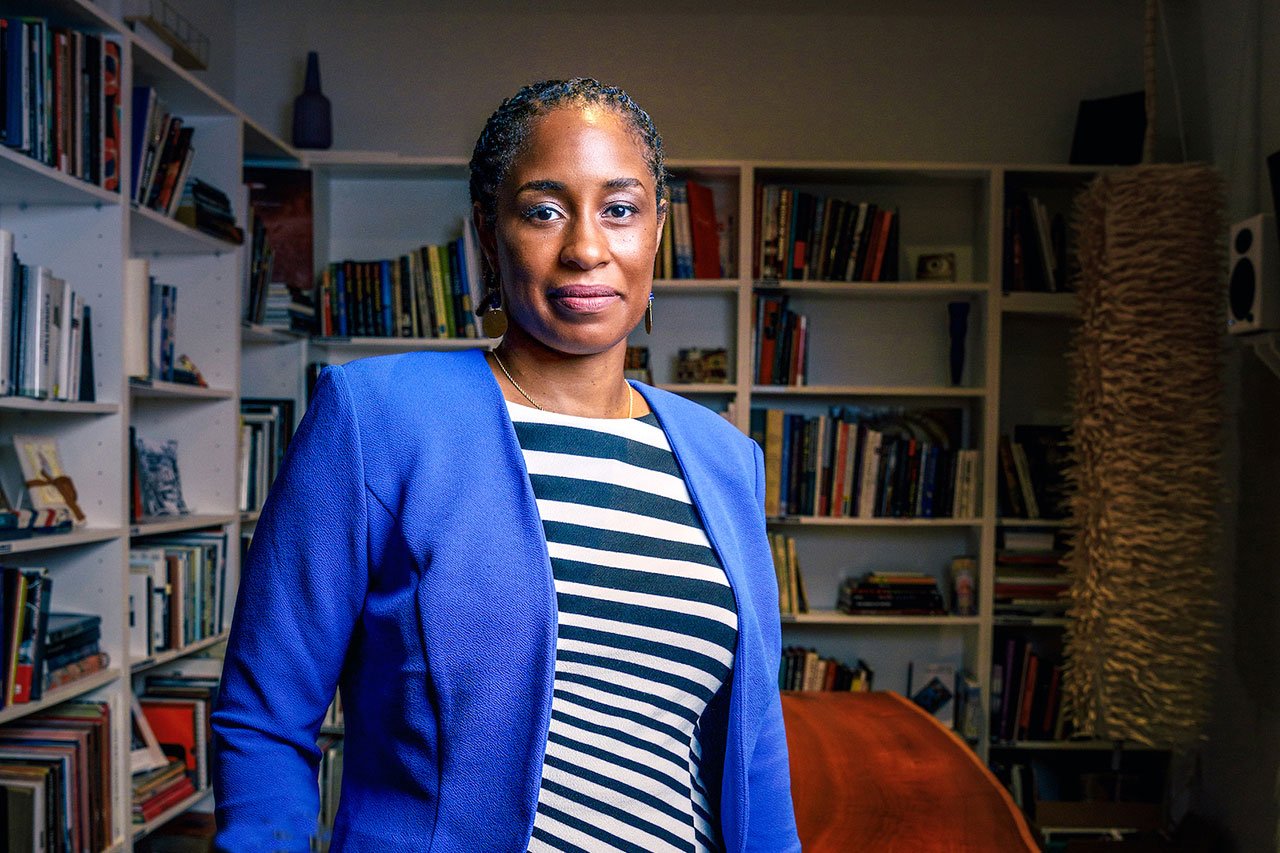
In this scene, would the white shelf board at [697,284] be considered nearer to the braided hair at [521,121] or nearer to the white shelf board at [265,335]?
the white shelf board at [265,335]

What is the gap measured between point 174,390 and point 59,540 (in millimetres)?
627

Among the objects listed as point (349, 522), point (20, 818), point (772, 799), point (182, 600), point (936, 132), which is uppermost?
point (936, 132)

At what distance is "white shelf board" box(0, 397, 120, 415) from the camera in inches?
73.8

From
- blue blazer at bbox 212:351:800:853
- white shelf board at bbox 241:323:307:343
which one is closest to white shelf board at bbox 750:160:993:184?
white shelf board at bbox 241:323:307:343

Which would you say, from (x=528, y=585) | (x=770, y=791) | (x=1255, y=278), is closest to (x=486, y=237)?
(x=528, y=585)

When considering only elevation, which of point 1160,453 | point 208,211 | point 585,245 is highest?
point 208,211

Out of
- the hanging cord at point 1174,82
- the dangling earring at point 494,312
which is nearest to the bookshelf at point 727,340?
the hanging cord at point 1174,82

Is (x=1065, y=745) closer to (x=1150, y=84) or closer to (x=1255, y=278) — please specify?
(x=1255, y=278)

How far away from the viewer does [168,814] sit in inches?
98.7

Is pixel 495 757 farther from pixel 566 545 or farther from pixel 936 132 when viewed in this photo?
pixel 936 132

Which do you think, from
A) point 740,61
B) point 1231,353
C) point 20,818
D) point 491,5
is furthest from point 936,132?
point 20,818

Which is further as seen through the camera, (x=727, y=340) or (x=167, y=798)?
(x=727, y=340)

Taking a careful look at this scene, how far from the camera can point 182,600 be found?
102 inches

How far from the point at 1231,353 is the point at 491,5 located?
2788 millimetres
